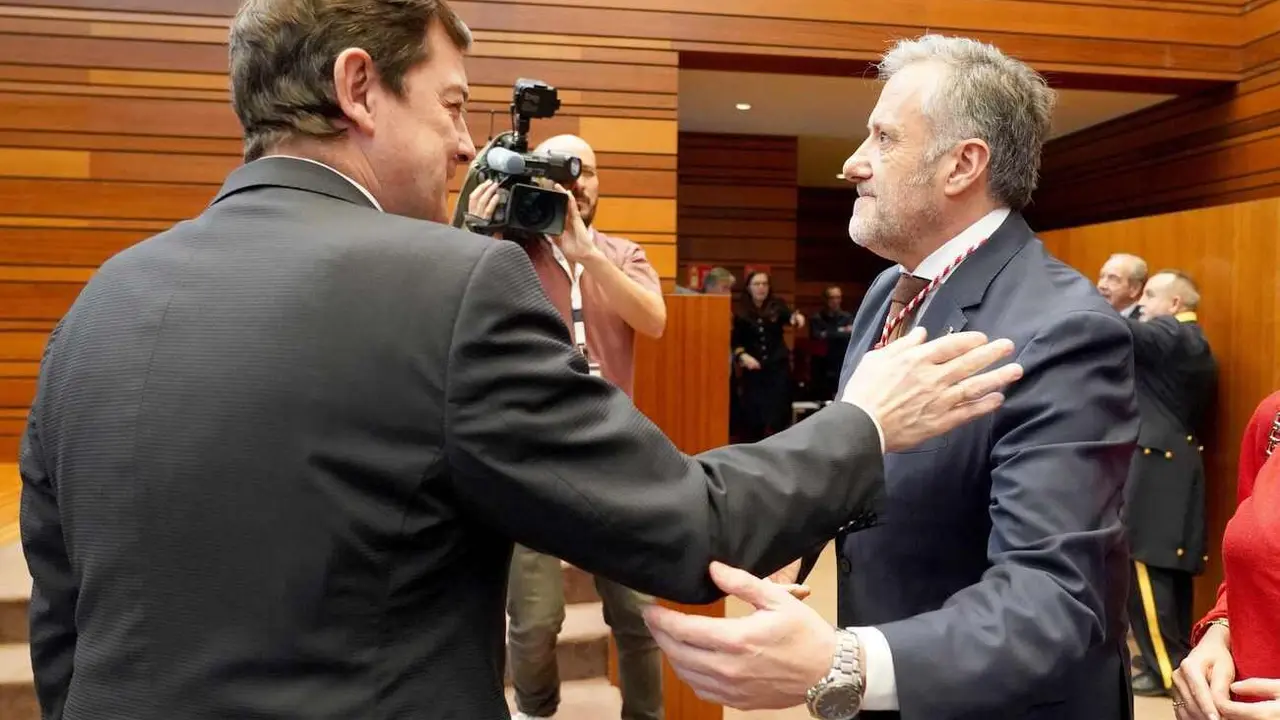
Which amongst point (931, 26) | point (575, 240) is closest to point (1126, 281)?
point (931, 26)

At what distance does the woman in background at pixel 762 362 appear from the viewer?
751 cm

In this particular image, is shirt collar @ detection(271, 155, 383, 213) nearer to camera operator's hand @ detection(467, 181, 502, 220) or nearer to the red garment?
the red garment

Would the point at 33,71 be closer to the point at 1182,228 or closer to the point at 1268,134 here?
the point at 1182,228

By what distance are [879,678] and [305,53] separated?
83 cm

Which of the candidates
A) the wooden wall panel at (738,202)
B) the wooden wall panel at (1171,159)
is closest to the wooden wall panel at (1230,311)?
the wooden wall panel at (1171,159)

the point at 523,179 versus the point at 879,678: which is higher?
the point at 523,179

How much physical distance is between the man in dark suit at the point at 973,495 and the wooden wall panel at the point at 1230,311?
3207mm

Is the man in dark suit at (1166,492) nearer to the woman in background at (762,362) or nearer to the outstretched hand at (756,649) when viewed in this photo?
the outstretched hand at (756,649)

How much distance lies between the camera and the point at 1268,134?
19.9 feet

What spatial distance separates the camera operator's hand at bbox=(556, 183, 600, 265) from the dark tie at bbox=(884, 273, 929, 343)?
1106mm

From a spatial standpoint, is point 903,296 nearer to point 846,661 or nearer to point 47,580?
point 846,661

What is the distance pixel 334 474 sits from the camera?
2.73 feet

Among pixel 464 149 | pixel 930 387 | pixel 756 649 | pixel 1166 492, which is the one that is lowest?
pixel 1166 492

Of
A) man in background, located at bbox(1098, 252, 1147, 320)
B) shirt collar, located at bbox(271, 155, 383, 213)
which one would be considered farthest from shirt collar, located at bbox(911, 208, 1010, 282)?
man in background, located at bbox(1098, 252, 1147, 320)
